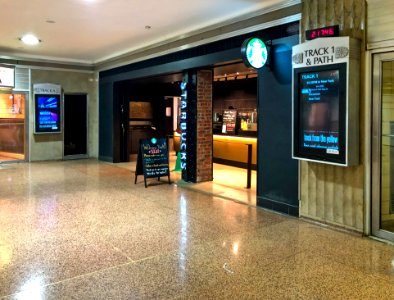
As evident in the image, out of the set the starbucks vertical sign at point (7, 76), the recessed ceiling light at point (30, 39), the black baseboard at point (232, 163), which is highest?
the recessed ceiling light at point (30, 39)

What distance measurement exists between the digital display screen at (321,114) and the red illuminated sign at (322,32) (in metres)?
0.41

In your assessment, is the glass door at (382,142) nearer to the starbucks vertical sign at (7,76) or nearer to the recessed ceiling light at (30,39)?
the recessed ceiling light at (30,39)

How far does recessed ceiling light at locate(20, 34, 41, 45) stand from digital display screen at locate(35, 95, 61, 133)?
2.41 m

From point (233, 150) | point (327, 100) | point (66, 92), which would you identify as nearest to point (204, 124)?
point (233, 150)

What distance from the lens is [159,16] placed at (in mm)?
6496

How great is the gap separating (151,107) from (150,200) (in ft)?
25.0

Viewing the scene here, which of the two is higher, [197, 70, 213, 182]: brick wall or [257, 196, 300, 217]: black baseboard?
[197, 70, 213, 182]: brick wall

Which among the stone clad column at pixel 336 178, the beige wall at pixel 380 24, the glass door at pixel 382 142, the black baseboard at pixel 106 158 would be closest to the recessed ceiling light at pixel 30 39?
the black baseboard at pixel 106 158

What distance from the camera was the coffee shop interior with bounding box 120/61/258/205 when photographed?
789 centimetres

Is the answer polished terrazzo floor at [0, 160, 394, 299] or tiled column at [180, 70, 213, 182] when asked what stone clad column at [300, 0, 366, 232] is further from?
tiled column at [180, 70, 213, 182]

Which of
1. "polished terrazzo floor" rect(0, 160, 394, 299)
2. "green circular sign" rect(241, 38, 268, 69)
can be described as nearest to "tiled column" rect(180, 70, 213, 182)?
"polished terrazzo floor" rect(0, 160, 394, 299)

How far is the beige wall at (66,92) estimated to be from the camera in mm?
10984

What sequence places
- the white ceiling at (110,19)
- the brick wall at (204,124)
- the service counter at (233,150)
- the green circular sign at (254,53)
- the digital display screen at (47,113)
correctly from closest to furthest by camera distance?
→ the green circular sign at (254,53)
the white ceiling at (110,19)
the brick wall at (204,124)
the service counter at (233,150)
the digital display screen at (47,113)

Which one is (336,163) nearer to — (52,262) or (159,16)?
(52,262)
